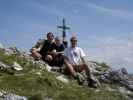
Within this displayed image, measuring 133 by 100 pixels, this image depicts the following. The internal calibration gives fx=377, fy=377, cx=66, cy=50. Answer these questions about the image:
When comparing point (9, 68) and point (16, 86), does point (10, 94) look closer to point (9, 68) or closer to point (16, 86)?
point (16, 86)

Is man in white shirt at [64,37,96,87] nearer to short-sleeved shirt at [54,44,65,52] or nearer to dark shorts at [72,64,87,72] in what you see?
dark shorts at [72,64,87,72]

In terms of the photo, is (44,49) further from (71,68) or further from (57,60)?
(71,68)

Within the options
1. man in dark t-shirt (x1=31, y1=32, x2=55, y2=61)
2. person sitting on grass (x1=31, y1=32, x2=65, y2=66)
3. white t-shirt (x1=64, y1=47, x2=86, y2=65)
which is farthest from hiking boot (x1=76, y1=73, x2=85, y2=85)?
man in dark t-shirt (x1=31, y1=32, x2=55, y2=61)

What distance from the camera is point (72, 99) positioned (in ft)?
48.9

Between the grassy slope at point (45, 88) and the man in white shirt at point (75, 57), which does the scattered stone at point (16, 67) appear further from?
the man in white shirt at point (75, 57)

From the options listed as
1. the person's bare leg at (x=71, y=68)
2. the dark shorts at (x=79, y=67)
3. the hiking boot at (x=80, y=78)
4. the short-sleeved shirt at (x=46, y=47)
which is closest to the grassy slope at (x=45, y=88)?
the hiking boot at (x=80, y=78)

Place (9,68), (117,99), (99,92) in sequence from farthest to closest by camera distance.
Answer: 1. (9,68)
2. (99,92)
3. (117,99)

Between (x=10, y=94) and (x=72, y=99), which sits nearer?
(x=10, y=94)

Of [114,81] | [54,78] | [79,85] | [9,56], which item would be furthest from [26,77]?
[114,81]

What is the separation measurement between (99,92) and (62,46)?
5.10 metres

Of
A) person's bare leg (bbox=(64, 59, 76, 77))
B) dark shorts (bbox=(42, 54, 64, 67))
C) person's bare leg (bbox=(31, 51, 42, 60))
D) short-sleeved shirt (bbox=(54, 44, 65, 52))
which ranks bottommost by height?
person's bare leg (bbox=(64, 59, 76, 77))

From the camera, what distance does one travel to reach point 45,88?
629 inches

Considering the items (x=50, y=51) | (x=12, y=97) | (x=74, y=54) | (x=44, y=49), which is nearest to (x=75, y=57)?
(x=74, y=54)

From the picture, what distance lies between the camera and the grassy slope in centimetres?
1493
